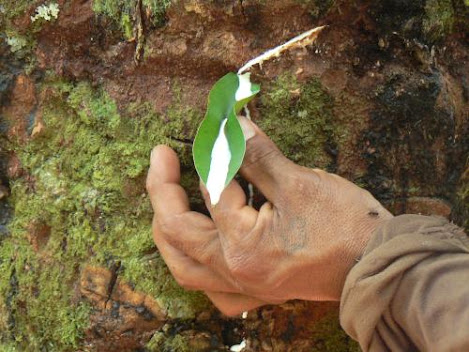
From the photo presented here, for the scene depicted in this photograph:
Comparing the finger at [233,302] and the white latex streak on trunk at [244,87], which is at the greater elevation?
the white latex streak on trunk at [244,87]

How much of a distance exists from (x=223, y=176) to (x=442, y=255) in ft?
1.48

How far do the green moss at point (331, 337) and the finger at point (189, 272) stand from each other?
0.32 metres

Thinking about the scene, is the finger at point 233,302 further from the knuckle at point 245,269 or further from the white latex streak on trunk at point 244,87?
the white latex streak on trunk at point 244,87

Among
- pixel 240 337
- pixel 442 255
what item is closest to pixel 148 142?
pixel 240 337

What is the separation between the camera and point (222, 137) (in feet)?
4.72

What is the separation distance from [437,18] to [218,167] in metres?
0.65

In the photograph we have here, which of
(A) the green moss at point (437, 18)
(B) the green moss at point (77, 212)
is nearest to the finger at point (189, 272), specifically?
(B) the green moss at point (77, 212)

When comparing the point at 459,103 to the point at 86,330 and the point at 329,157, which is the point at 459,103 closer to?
the point at 329,157

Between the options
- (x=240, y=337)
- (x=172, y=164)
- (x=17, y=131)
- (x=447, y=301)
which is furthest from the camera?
(x=17, y=131)

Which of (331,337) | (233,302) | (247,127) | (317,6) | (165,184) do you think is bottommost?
(331,337)

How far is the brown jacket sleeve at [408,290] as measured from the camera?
1.20 meters

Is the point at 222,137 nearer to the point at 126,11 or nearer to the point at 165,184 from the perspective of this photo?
the point at 165,184

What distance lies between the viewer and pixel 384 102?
1.58m

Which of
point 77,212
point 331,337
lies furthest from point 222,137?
point 331,337
